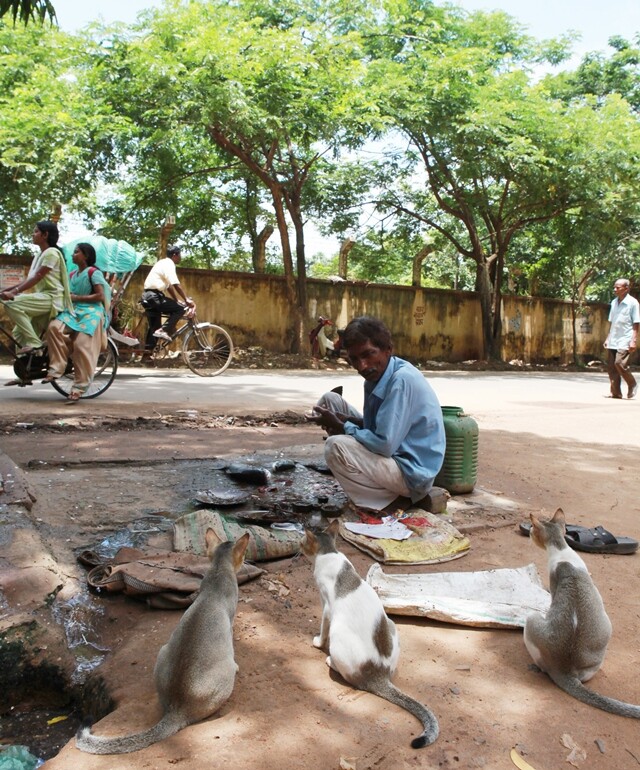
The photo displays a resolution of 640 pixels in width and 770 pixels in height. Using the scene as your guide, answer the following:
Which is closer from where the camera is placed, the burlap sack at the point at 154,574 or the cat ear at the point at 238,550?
the cat ear at the point at 238,550

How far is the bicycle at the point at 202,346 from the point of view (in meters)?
12.2

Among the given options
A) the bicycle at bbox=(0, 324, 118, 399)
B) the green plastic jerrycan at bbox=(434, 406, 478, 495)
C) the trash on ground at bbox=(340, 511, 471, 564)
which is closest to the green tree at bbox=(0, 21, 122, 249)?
the bicycle at bbox=(0, 324, 118, 399)

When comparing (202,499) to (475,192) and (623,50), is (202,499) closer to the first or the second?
(475,192)

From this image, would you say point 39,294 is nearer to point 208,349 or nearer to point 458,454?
point 208,349

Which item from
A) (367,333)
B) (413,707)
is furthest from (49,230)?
(413,707)

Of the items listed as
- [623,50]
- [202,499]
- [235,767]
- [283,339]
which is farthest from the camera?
[623,50]

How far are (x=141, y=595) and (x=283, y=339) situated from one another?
49.0 feet

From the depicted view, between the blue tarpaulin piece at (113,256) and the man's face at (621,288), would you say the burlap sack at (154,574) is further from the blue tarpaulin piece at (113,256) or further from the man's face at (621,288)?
the man's face at (621,288)

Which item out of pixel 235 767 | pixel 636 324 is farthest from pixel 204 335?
pixel 235 767

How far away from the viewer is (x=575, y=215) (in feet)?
61.7

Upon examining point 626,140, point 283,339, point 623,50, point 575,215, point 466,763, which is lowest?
point 466,763

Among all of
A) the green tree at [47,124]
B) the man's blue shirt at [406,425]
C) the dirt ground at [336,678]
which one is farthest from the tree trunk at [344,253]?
the man's blue shirt at [406,425]

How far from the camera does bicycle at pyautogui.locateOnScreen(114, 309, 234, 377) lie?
12.2m

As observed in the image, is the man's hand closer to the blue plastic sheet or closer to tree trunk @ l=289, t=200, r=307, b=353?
the blue plastic sheet
